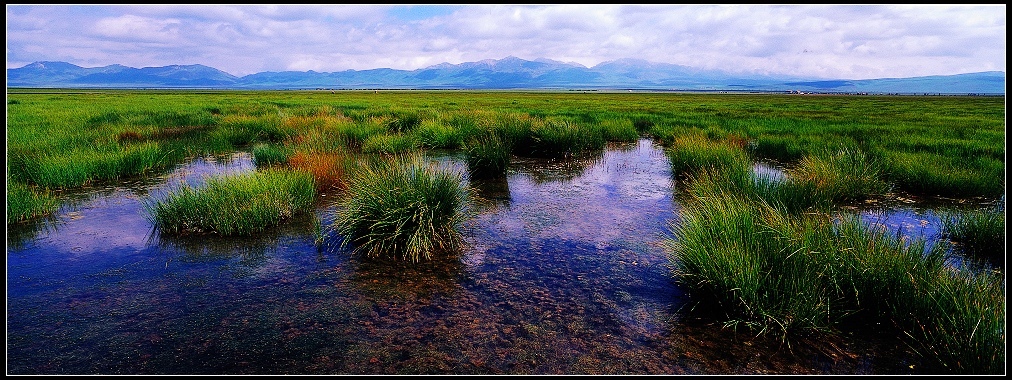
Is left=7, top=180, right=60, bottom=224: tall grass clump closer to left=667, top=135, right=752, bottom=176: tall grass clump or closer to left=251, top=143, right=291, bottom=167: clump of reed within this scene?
left=251, top=143, right=291, bottom=167: clump of reed

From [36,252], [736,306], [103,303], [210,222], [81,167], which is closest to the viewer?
[736,306]

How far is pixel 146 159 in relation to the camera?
1430 cm

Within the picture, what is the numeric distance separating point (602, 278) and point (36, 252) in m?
7.64

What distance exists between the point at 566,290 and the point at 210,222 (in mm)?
5651

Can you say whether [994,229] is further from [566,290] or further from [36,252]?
[36,252]

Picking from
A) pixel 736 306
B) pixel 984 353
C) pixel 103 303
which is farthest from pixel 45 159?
pixel 984 353

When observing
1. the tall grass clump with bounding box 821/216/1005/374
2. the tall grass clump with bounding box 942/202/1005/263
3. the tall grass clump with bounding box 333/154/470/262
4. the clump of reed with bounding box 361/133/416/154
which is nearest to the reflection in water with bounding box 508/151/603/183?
the clump of reed with bounding box 361/133/416/154

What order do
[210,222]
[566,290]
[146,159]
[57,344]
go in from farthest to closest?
[146,159]
[210,222]
[566,290]
[57,344]

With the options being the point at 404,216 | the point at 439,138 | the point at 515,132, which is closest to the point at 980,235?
the point at 404,216

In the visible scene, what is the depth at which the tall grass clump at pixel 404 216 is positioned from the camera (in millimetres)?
7781

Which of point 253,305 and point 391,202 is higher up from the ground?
point 391,202

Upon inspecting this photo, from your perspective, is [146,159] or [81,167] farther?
[146,159]

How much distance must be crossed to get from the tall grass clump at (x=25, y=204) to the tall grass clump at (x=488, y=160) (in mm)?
8470

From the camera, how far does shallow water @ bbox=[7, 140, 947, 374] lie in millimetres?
4961
